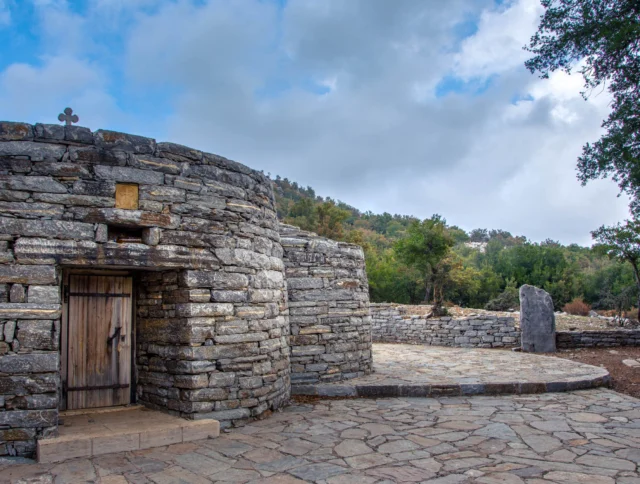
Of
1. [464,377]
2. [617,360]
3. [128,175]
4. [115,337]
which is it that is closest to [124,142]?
[128,175]

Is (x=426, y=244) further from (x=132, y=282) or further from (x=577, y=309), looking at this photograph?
(x=132, y=282)

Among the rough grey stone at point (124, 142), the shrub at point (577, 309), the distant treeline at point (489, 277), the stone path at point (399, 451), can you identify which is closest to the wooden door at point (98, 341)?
the stone path at point (399, 451)

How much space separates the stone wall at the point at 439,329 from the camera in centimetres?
1255

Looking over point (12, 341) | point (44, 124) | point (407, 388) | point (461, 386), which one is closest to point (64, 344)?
point (12, 341)

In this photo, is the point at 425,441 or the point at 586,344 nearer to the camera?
the point at 425,441

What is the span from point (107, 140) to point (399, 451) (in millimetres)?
4017

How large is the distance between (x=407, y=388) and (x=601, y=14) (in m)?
6.37

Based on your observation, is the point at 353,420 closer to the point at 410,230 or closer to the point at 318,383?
the point at 318,383

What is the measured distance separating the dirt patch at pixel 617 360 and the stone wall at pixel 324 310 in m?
3.92

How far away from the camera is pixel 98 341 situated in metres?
5.42

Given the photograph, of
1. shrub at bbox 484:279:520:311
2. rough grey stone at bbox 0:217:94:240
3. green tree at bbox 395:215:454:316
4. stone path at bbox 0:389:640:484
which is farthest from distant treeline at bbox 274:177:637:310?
rough grey stone at bbox 0:217:94:240

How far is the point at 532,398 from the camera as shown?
6.70m

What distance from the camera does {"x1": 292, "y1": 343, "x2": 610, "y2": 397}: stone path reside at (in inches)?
270

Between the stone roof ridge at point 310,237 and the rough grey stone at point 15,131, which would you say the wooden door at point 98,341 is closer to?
the rough grey stone at point 15,131
